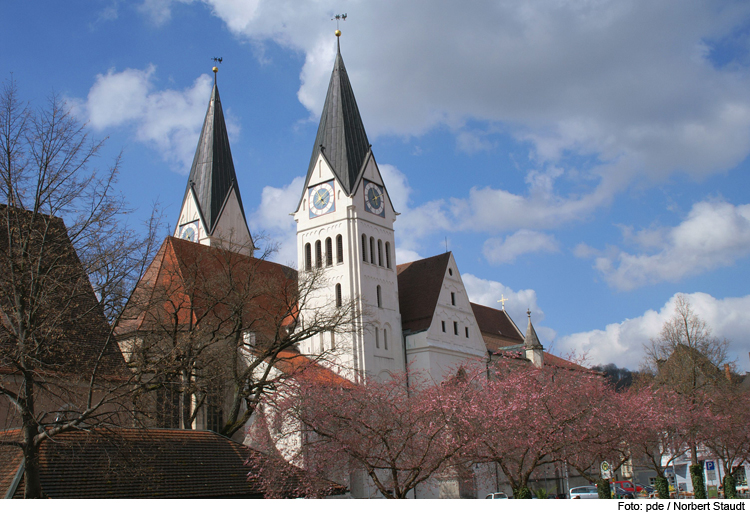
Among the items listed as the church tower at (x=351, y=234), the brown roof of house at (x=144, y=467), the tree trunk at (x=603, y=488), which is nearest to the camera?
the brown roof of house at (x=144, y=467)

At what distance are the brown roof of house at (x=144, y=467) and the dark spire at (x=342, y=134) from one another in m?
24.5

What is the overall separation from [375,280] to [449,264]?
21.8 ft

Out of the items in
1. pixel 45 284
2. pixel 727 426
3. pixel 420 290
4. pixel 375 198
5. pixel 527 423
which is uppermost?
pixel 375 198

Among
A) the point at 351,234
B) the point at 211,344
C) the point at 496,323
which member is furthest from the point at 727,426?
the point at 496,323

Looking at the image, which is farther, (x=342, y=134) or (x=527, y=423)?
(x=342, y=134)

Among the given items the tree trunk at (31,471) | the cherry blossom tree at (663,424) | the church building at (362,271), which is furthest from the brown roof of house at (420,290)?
the tree trunk at (31,471)

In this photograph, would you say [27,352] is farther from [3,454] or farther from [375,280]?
[375,280]

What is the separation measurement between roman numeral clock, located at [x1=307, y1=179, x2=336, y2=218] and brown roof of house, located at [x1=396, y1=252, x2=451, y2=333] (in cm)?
814

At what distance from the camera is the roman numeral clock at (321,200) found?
4488 cm

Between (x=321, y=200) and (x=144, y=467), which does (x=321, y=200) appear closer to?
(x=321, y=200)

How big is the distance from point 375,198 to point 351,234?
3.79m

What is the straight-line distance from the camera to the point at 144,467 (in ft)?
59.8

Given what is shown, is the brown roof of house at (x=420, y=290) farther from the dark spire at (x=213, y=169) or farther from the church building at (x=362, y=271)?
the dark spire at (x=213, y=169)
